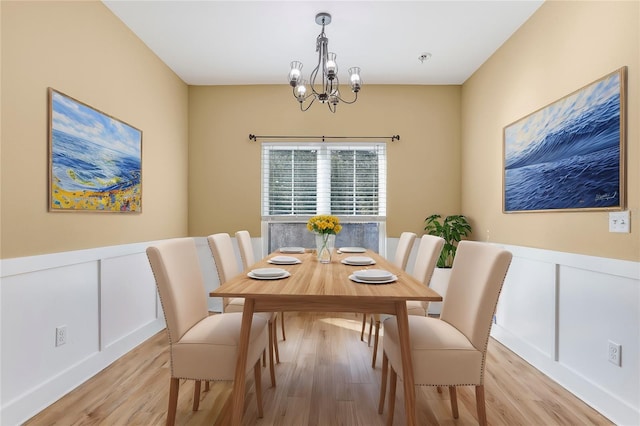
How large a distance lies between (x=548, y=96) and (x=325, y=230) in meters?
2.00

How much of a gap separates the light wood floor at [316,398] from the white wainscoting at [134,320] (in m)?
0.13

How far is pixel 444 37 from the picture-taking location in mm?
3010

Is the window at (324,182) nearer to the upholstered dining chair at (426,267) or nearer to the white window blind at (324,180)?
the white window blind at (324,180)

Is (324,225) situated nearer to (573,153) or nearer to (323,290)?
(323,290)

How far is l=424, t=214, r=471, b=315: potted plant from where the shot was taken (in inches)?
143

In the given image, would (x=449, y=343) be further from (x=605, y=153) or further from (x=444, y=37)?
(x=444, y=37)

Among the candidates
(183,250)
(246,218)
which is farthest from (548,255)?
(246,218)

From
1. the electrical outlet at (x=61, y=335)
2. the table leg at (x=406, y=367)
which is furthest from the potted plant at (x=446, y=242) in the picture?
the electrical outlet at (x=61, y=335)

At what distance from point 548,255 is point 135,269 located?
3436 mm

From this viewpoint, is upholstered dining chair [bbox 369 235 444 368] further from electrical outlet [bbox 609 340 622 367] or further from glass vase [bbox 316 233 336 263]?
electrical outlet [bbox 609 340 622 367]

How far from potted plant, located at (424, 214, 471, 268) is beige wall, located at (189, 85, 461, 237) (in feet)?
0.71

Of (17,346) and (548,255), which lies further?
(548,255)

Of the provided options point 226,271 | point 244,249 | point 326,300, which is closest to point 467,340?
point 326,300

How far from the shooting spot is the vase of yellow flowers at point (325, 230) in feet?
7.89
